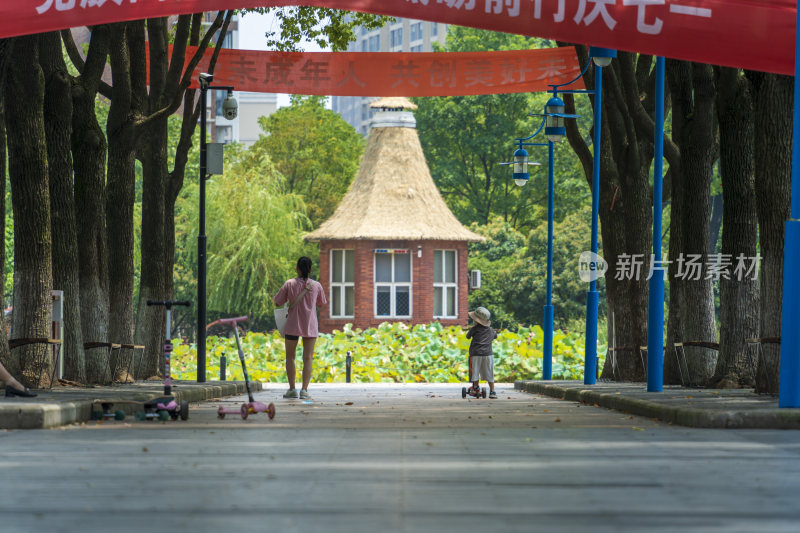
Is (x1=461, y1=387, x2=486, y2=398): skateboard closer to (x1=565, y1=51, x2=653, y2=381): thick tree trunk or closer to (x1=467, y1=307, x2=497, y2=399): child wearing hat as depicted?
(x1=467, y1=307, x2=497, y2=399): child wearing hat

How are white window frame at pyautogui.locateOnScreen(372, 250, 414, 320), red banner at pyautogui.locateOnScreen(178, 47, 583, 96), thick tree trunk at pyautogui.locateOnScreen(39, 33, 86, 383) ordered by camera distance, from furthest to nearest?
white window frame at pyautogui.locateOnScreen(372, 250, 414, 320), red banner at pyautogui.locateOnScreen(178, 47, 583, 96), thick tree trunk at pyautogui.locateOnScreen(39, 33, 86, 383)

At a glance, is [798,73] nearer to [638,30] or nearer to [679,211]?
[638,30]

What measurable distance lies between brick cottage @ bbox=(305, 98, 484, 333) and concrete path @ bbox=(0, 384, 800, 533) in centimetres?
4315

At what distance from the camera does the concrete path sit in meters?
6.49

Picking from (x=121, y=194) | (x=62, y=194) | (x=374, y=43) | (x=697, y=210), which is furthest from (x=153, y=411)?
(x=374, y=43)

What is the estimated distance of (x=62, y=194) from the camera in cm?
1886

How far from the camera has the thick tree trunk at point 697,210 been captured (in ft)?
70.3

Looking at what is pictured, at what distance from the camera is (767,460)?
9.30 metres

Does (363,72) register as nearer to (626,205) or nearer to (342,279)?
(626,205)

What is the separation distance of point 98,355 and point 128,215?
3.39 meters

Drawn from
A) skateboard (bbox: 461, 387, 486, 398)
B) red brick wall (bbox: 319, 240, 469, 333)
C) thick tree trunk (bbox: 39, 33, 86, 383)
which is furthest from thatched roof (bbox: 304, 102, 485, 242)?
thick tree trunk (bbox: 39, 33, 86, 383)

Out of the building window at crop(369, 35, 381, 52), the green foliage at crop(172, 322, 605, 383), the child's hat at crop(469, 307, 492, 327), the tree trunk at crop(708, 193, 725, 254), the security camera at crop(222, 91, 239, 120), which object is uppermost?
the building window at crop(369, 35, 381, 52)

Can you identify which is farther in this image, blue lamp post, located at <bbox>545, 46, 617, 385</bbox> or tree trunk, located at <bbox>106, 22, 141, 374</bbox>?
blue lamp post, located at <bbox>545, 46, 617, 385</bbox>

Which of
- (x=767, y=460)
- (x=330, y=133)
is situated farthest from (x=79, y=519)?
(x=330, y=133)
